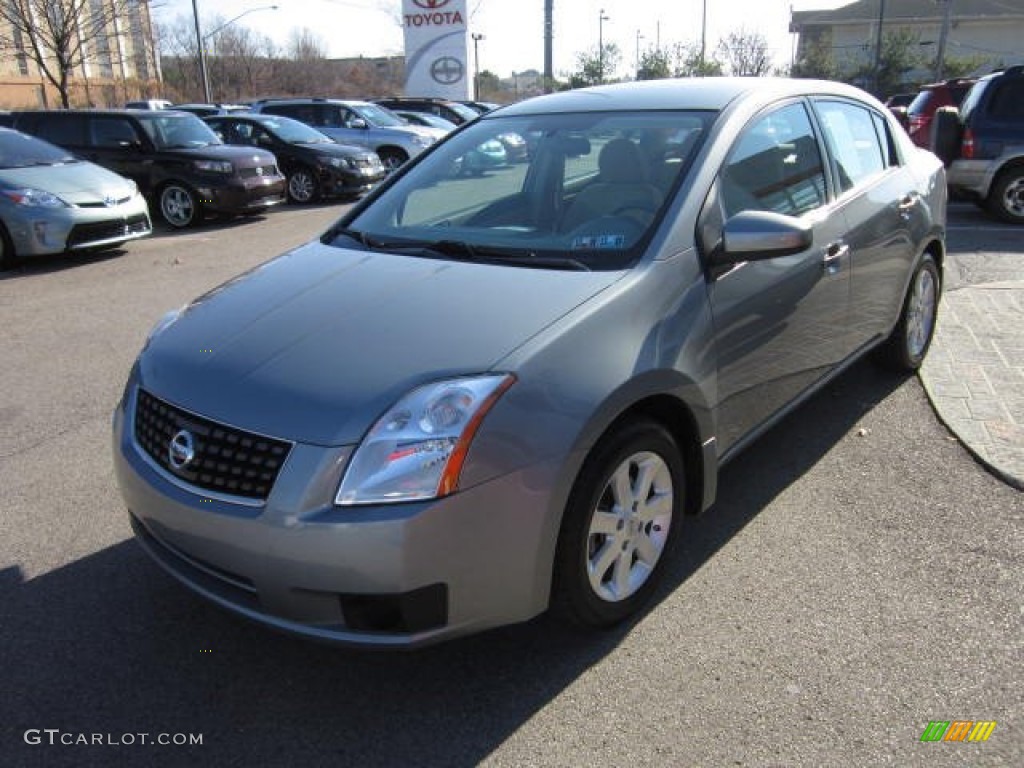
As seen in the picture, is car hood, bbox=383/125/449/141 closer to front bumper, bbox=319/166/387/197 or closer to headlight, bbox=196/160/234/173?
front bumper, bbox=319/166/387/197

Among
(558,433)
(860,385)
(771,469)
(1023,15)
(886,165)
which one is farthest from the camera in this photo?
(1023,15)

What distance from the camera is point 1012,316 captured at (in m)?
6.24

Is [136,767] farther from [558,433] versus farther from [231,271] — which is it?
[231,271]

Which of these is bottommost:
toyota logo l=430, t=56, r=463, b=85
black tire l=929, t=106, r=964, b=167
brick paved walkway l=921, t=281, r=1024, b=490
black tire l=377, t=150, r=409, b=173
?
brick paved walkway l=921, t=281, r=1024, b=490

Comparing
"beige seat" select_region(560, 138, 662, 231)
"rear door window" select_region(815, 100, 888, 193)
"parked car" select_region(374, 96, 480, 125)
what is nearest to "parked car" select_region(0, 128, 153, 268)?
"beige seat" select_region(560, 138, 662, 231)

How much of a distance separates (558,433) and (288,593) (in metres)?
0.85

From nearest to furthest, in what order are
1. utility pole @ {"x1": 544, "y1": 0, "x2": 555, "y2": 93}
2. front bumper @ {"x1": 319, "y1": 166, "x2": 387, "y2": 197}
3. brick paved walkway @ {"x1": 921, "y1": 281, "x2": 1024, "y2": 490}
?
brick paved walkway @ {"x1": 921, "y1": 281, "x2": 1024, "y2": 490}, front bumper @ {"x1": 319, "y1": 166, "x2": 387, "y2": 197}, utility pole @ {"x1": 544, "y1": 0, "x2": 555, "y2": 93}

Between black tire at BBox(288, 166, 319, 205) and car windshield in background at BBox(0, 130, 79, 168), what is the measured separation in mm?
4919

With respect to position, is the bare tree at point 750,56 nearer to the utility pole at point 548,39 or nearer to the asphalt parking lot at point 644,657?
the utility pole at point 548,39

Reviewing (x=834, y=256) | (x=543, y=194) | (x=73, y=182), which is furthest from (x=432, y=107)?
(x=834, y=256)

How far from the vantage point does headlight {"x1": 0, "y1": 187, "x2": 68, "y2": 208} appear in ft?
28.4

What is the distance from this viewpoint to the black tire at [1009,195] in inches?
407

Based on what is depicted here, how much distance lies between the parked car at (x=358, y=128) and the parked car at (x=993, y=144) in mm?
10104

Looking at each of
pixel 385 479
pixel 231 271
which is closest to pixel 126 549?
pixel 385 479
